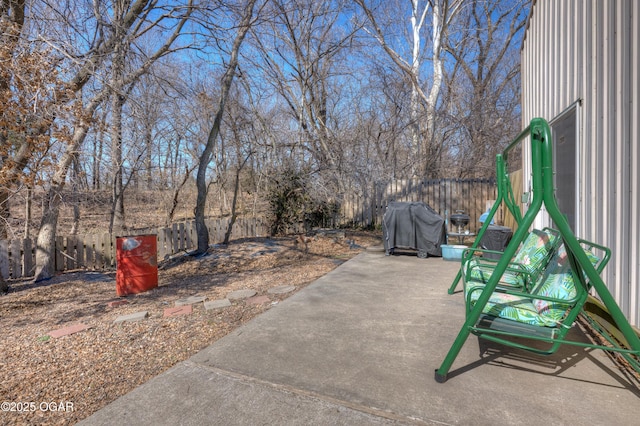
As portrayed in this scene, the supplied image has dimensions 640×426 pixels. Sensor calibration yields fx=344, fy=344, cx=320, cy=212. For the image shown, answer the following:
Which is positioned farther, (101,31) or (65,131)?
(101,31)

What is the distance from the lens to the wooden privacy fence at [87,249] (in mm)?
6446

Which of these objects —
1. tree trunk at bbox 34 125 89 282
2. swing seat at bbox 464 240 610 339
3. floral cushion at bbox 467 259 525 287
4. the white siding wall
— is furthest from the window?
tree trunk at bbox 34 125 89 282

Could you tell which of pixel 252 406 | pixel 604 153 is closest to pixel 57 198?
pixel 252 406

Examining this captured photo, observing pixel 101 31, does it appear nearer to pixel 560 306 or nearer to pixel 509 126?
pixel 560 306

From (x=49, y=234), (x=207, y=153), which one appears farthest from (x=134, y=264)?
(x=207, y=153)

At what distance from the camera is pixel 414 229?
7.25m

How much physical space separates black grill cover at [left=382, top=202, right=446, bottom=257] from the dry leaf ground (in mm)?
1314

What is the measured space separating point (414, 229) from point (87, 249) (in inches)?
279

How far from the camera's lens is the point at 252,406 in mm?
2209

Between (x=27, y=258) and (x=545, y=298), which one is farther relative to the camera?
(x=27, y=258)

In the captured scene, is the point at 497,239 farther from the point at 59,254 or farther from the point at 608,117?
the point at 59,254

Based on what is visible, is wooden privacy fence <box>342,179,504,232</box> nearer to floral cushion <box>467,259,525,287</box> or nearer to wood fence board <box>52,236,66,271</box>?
floral cushion <box>467,259,525,287</box>

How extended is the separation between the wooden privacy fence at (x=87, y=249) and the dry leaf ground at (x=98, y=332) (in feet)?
1.69

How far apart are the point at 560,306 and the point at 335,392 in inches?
65.9
